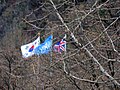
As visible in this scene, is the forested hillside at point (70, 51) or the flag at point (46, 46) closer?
the forested hillside at point (70, 51)

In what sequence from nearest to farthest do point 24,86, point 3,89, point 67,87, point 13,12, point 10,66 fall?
point 67,87 < point 24,86 < point 10,66 < point 3,89 < point 13,12

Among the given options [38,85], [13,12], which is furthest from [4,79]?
[13,12]

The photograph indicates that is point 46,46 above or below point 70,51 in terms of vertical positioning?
below

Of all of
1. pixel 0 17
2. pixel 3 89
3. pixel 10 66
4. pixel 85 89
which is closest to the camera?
pixel 85 89

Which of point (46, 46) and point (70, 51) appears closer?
point (70, 51)

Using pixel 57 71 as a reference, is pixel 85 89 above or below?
below

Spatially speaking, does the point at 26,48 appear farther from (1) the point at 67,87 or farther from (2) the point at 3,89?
(1) the point at 67,87

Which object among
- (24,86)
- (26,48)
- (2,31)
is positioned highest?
(26,48)

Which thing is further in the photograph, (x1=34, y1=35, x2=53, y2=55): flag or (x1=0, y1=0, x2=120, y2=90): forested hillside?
(x1=34, y1=35, x2=53, y2=55): flag
